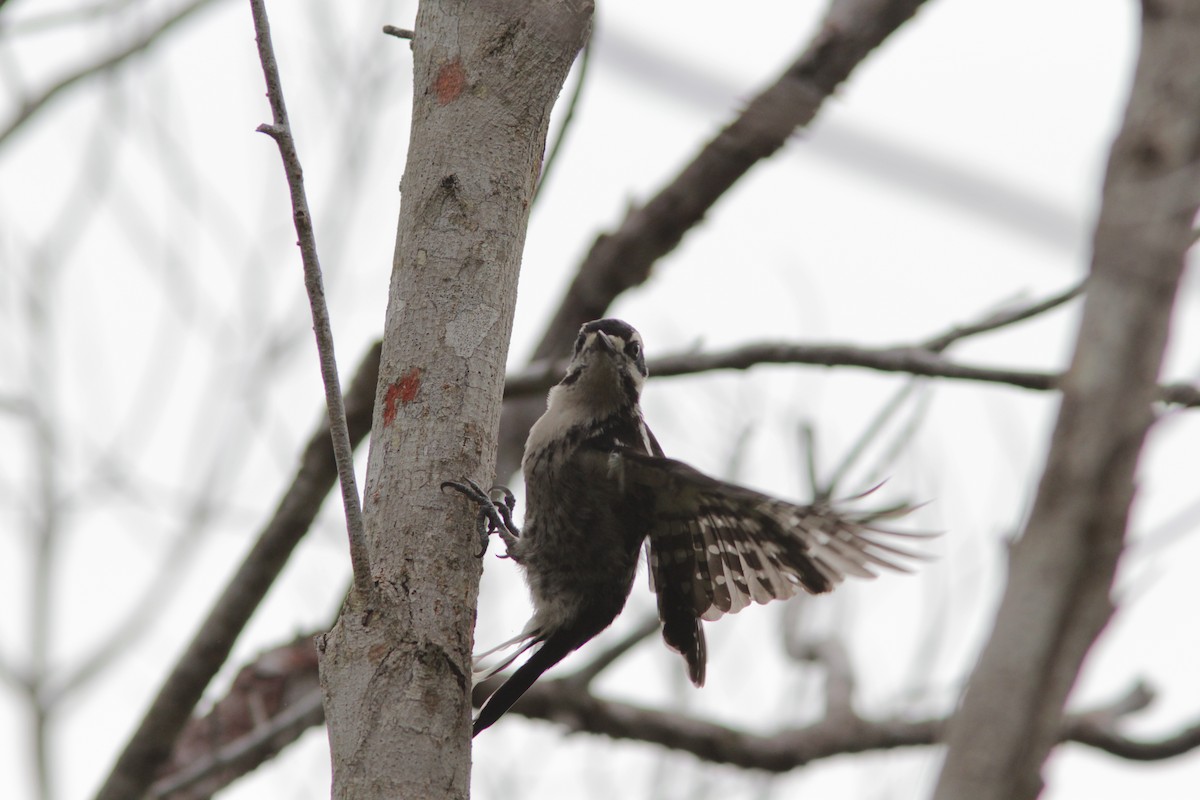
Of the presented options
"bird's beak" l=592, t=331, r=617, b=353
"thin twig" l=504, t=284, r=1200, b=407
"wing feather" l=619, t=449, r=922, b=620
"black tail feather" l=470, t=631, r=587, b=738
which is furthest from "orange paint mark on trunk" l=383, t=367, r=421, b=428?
"bird's beak" l=592, t=331, r=617, b=353

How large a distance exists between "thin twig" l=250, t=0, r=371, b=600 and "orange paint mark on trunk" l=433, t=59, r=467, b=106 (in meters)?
0.37

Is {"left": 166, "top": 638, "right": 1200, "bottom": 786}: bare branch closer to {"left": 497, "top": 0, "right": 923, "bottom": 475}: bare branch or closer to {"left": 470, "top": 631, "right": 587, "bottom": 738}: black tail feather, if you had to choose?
{"left": 470, "top": 631, "right": 587, "bottom": 738}: black tail feather

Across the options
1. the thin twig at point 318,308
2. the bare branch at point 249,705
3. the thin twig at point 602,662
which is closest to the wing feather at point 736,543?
the thin twig at point 602,662

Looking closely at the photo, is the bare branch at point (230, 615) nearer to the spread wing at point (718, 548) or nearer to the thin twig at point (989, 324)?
the spread wing at point (718, 548)

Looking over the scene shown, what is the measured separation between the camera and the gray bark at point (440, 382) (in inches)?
78.2

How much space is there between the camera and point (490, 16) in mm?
2447

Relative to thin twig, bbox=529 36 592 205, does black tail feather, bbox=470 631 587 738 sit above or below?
below

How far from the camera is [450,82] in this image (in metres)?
2.43

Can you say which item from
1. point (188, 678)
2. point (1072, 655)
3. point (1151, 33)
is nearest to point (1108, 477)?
point (1072, 655)

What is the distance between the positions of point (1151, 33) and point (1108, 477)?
394mm

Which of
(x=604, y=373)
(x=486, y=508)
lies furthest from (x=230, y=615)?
(x=486, y=508)

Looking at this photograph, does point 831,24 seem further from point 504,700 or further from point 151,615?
point 151,615

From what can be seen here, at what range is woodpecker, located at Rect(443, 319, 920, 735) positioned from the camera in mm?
3303

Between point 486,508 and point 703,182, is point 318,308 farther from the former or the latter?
point 703,182
